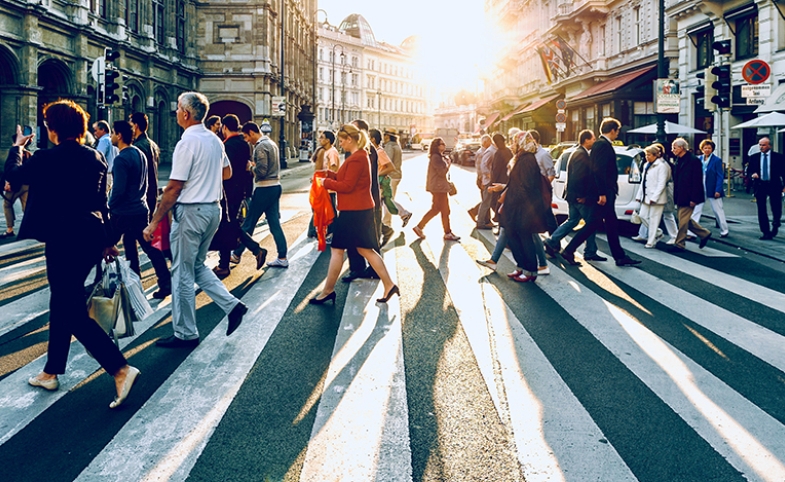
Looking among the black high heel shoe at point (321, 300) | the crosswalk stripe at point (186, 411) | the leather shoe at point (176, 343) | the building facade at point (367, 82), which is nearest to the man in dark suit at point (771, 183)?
the black high heel shoe at point (321, 300)

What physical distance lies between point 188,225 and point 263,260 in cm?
320

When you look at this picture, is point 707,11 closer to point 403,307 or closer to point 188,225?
point 403,307

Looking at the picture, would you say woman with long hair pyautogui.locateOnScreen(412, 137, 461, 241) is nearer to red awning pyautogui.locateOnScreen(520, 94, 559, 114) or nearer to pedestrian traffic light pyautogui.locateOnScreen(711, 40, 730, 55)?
pedestrian traffic light pyautogui.locateOnScreen(711, 40, 730, 55)

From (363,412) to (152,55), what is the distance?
3151cm

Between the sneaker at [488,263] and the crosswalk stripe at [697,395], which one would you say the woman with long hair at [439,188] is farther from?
the crosswalk stripe at [697,395]

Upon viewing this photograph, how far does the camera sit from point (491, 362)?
495cm

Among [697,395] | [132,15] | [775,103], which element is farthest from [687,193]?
[132,15]

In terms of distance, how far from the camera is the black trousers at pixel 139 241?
658 centimetres

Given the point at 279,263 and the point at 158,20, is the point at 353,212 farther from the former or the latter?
the point at 158,20

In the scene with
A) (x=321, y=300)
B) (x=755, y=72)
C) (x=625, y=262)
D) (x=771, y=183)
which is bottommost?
(x=321, y=300)

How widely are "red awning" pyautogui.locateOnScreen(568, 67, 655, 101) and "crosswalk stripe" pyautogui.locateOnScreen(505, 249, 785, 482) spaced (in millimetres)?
22989

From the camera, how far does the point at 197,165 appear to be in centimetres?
520

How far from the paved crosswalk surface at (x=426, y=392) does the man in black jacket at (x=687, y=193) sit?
10.5 feet

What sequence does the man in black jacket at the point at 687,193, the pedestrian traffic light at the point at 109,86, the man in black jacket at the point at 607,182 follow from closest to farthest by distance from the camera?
1. the man in black jacket at the point at 607,182
2. the man in black jacket at the point at 687,193
3. the pedestrian traffic light at the point at 109,86
